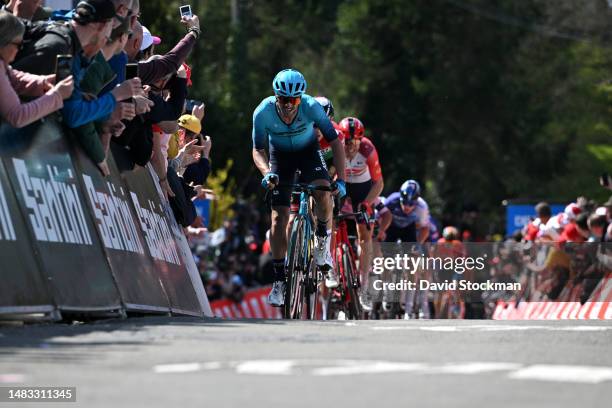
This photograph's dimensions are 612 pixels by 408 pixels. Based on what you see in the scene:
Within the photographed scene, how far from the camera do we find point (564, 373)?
661 centimetres

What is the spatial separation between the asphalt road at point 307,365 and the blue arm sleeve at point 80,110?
4.72ft

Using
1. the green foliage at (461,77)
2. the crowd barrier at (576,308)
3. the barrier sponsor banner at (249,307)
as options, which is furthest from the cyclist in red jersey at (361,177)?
the green foliage at (461,77)

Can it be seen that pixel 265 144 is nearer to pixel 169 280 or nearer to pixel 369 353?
pixel 169 280

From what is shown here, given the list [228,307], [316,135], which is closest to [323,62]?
[228,307]

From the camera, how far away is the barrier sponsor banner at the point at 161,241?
38.6ft

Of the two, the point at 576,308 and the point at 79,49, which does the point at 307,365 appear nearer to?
the point at 79,49

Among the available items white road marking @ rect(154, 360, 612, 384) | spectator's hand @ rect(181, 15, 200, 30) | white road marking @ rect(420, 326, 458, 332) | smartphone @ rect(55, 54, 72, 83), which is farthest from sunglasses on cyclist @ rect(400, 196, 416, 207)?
white road marking @ rect(154, 360, 612, 384)

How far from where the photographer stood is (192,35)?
13062 millimetres

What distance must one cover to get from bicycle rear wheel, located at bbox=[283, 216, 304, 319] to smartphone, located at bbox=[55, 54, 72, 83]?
444cm

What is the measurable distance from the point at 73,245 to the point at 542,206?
50.8 feet

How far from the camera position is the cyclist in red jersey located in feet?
60.6

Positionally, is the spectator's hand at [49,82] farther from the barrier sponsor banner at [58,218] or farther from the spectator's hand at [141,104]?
the spectator's hand at [141,104]

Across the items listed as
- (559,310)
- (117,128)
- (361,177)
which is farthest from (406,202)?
(117,128)

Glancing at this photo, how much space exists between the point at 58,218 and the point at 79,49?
1281 millimetres
